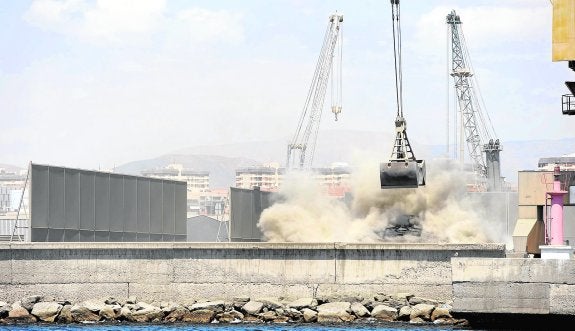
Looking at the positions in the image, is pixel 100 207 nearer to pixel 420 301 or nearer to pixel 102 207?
pixel 102 207

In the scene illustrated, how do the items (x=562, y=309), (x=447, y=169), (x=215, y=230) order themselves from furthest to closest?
(x=215, y=230), (x=447, y=169), (x=562, y=309)

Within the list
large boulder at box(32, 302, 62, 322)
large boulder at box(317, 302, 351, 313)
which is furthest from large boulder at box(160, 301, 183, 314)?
large boulder at box(317, 302, 351, 313)

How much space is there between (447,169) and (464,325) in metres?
35.9

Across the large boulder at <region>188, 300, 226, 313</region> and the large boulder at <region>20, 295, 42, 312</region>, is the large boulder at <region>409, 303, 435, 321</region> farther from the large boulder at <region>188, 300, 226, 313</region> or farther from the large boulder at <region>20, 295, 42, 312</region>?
the large boulder at <region>20, 295, 42, 312</region>

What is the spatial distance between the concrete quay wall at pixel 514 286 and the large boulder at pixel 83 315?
13.6m

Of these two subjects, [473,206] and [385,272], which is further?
[473,206]

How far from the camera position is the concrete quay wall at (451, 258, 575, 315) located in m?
40.7

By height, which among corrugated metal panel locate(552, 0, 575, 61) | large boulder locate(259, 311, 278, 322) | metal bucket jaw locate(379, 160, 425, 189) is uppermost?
corrugated metal panel locate(552, 0, 575, 61)

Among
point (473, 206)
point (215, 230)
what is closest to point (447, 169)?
point (473, 206)

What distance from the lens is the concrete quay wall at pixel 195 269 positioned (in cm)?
4662

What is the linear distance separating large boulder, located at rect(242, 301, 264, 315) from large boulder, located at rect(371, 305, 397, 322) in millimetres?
4215

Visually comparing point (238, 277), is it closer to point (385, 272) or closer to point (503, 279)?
point (385, 272)

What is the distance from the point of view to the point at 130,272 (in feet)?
156

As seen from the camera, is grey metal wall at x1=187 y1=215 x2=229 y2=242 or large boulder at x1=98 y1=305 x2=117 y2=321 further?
grey metal wall at x1=187 y1=215 x2=229 y2=242
